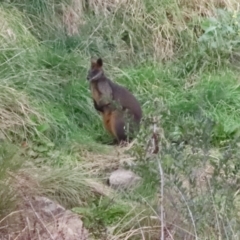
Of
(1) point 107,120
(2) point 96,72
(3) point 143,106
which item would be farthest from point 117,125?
(3) point 143,106

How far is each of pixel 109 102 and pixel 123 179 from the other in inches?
38.9

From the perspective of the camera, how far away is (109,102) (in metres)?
6.47

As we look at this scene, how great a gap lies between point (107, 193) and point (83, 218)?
0.50 m

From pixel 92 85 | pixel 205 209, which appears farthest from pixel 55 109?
pixel 205 209

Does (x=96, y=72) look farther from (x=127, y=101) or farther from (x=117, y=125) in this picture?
(x=117, y=125)

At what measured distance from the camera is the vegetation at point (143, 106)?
4.05 m

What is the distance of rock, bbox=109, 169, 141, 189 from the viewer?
5.51 metres

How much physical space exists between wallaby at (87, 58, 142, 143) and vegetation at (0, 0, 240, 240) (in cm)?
12

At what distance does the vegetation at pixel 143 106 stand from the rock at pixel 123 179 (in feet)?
0.36

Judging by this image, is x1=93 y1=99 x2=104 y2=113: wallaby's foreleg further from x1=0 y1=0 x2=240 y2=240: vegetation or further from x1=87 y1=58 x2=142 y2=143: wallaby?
x1=0 y1=0 x2=240 y2=240: vegetation

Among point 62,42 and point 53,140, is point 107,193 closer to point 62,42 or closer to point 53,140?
point 53,140

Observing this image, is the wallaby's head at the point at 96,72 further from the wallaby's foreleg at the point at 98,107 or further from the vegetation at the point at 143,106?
the vegetation at the point at 143,106

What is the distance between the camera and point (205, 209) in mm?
3949

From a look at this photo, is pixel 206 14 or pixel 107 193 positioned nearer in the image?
pixel 107 193
